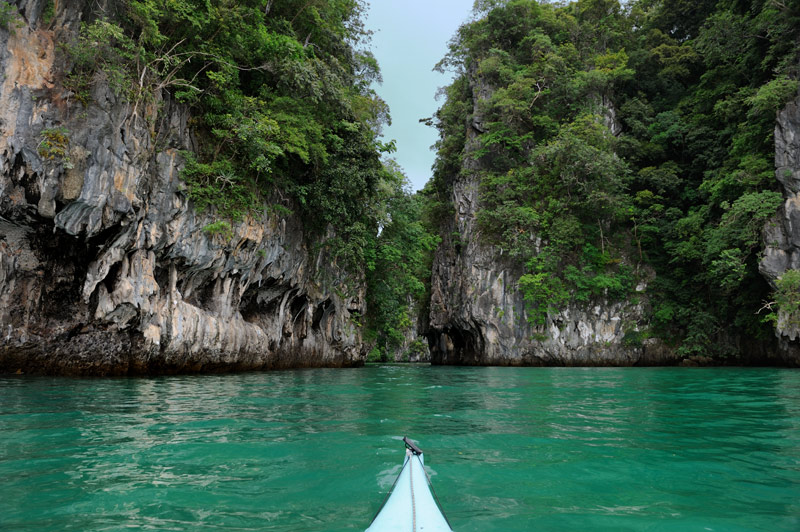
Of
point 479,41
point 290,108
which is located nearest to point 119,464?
point 290,108

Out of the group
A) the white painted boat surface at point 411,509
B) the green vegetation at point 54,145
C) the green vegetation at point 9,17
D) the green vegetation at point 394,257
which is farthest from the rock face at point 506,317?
the white painted boat surface at point 411,509

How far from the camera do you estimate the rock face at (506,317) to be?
23.2 meters

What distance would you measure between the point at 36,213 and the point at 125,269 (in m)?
1.95

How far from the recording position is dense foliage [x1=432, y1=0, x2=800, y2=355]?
18.9 metres

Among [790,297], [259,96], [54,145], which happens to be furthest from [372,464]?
[790,297]

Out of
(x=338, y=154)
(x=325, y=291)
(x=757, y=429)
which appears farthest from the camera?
(x=325, y=291)

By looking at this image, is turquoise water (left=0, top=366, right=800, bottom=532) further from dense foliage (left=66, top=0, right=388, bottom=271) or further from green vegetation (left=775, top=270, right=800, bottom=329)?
green vegetation (left=775, top=270, right=800, bottom=329)

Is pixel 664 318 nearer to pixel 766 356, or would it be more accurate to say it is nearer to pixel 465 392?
pixel 766 356

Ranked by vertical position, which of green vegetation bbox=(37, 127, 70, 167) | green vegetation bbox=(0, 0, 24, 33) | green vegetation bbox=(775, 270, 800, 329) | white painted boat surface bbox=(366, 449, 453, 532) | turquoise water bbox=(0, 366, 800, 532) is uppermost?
green vegetation bbox=(0, 0, 24, 33)

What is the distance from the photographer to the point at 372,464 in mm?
3793

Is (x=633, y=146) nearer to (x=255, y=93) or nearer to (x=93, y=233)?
(x=255, y=93)

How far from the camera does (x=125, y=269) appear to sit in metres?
10.2

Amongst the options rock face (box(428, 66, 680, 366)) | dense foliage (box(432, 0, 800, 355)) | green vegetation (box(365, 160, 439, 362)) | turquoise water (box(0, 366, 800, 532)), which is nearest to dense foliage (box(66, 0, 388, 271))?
green vegetation (box(365, 160, 439, 362))

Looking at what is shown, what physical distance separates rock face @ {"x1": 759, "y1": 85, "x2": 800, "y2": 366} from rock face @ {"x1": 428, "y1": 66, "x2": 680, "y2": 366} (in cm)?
665
